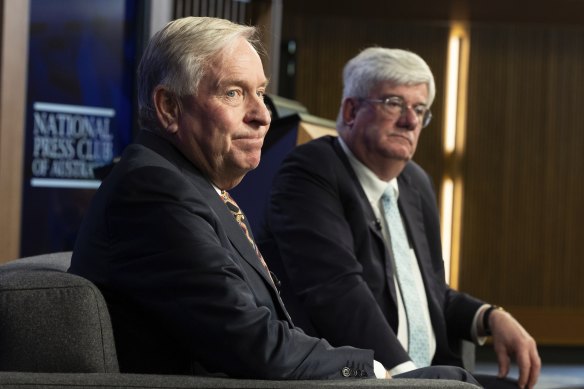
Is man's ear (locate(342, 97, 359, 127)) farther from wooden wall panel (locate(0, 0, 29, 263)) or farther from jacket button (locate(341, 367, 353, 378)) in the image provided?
wooden wall panel (locate(0, 0, 29, 263))

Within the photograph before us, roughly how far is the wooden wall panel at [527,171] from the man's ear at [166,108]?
671 centimetres

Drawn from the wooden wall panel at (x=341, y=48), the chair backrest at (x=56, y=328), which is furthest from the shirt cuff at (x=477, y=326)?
the wooden wall panel at (x=341, y=48)

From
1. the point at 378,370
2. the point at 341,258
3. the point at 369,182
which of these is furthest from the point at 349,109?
the point at 378,370

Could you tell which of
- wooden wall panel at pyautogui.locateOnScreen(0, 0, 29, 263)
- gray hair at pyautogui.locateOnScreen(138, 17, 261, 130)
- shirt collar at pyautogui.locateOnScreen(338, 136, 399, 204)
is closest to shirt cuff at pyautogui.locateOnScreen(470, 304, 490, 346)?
shirt collar at pyautogui.locateOnScreen(338, 136, 399, 204)

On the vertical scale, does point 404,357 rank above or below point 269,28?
below

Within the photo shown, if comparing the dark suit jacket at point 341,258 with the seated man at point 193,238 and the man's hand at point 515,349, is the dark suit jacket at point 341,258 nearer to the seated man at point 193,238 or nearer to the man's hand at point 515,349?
the man's hand at point 515,349

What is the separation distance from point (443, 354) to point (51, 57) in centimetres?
334

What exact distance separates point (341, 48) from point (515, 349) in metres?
5.86

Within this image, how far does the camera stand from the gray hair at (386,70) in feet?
9.02

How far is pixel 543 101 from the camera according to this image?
328 inches

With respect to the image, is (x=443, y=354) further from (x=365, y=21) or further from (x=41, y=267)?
(x=365, y=21)

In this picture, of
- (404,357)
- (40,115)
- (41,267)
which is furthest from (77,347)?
(40,115)

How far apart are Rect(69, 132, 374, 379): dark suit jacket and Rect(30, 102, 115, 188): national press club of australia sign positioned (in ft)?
12.0

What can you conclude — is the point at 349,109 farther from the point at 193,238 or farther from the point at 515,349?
the point at 193,238
